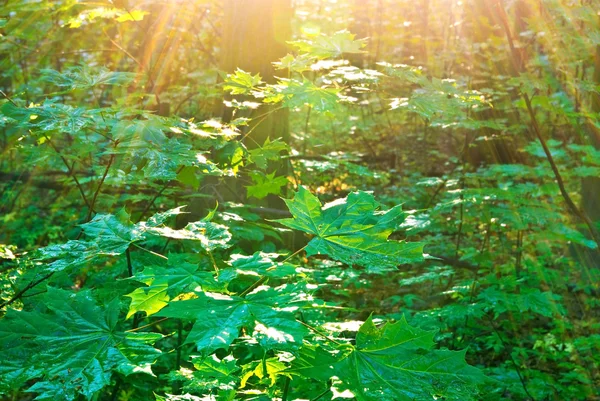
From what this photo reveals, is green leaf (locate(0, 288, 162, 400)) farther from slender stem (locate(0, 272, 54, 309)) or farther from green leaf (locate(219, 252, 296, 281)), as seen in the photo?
slender stem (locate(0, 272, 54, 309))

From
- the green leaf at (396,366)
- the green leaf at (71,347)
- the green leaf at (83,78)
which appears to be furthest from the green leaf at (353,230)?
the green leaf at (83,78)

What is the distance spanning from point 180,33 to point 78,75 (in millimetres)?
4218

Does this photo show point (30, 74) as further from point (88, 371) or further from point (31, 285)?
point (88, 371)

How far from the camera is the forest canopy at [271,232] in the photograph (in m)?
1.51

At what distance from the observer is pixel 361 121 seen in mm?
9875

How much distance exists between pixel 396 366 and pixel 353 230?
37cm

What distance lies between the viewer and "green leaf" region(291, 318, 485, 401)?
4.65 ft

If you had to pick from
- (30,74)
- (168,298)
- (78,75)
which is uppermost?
(78,75)

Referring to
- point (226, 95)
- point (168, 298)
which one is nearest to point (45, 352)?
point (168, 298)

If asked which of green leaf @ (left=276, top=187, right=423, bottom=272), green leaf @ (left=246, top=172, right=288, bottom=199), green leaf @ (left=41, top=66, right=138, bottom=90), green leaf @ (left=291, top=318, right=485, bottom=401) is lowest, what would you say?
green leaf @ (left=246, top=172, right=288, bottom=199)

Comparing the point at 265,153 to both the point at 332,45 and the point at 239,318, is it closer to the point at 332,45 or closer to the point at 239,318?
the point at 332,45

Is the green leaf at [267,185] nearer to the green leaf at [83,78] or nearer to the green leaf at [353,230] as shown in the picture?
the green leaf at [83,78]

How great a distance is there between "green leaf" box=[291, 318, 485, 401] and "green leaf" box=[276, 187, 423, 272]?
177 mm

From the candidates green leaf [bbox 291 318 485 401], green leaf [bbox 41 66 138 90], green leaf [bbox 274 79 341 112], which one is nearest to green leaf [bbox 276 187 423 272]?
green leaf [bbox 291 318 485 401]
